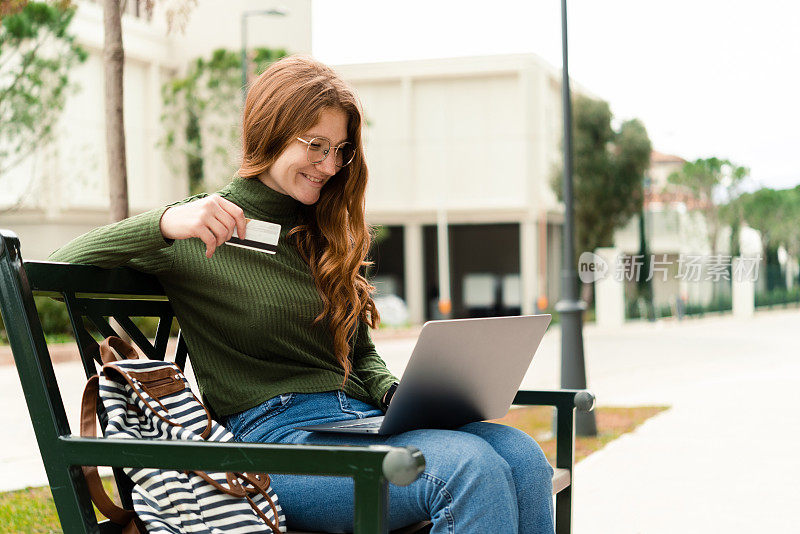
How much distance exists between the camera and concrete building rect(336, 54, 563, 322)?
3156 centimetres

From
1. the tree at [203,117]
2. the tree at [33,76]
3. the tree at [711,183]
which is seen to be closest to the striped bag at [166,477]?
the tree at [33,76]

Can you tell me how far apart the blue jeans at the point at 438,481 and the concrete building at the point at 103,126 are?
16.6m

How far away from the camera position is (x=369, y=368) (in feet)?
7.55

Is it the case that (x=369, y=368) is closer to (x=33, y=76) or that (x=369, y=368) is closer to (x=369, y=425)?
(x=369, y=425)

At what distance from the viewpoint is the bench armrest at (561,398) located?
2.22 metres

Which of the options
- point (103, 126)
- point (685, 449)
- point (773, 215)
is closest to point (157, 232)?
point (685, 449)

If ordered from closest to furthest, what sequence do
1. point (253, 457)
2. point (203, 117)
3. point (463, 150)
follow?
1. point (253, 457)
2. point (203, 117)
3. point (463, 150)

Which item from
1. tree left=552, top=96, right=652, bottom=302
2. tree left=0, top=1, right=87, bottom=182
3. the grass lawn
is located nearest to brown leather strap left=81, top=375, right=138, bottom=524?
the grass lawn

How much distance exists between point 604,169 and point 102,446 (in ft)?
88.7

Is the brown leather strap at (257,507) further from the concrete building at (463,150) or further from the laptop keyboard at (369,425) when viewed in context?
the concrete building at (463,150)

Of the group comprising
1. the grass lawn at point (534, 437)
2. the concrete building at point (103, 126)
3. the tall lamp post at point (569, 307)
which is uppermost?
the concrete building at point (103, 126)

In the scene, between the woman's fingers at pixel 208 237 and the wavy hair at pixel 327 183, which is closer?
the woman's fingers at pixel 208 237

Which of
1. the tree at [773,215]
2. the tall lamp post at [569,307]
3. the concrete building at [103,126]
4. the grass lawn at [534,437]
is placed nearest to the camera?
the grass lawn at [534,437]

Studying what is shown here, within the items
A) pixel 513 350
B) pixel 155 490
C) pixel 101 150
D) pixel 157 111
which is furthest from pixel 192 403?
pixel 157 111
